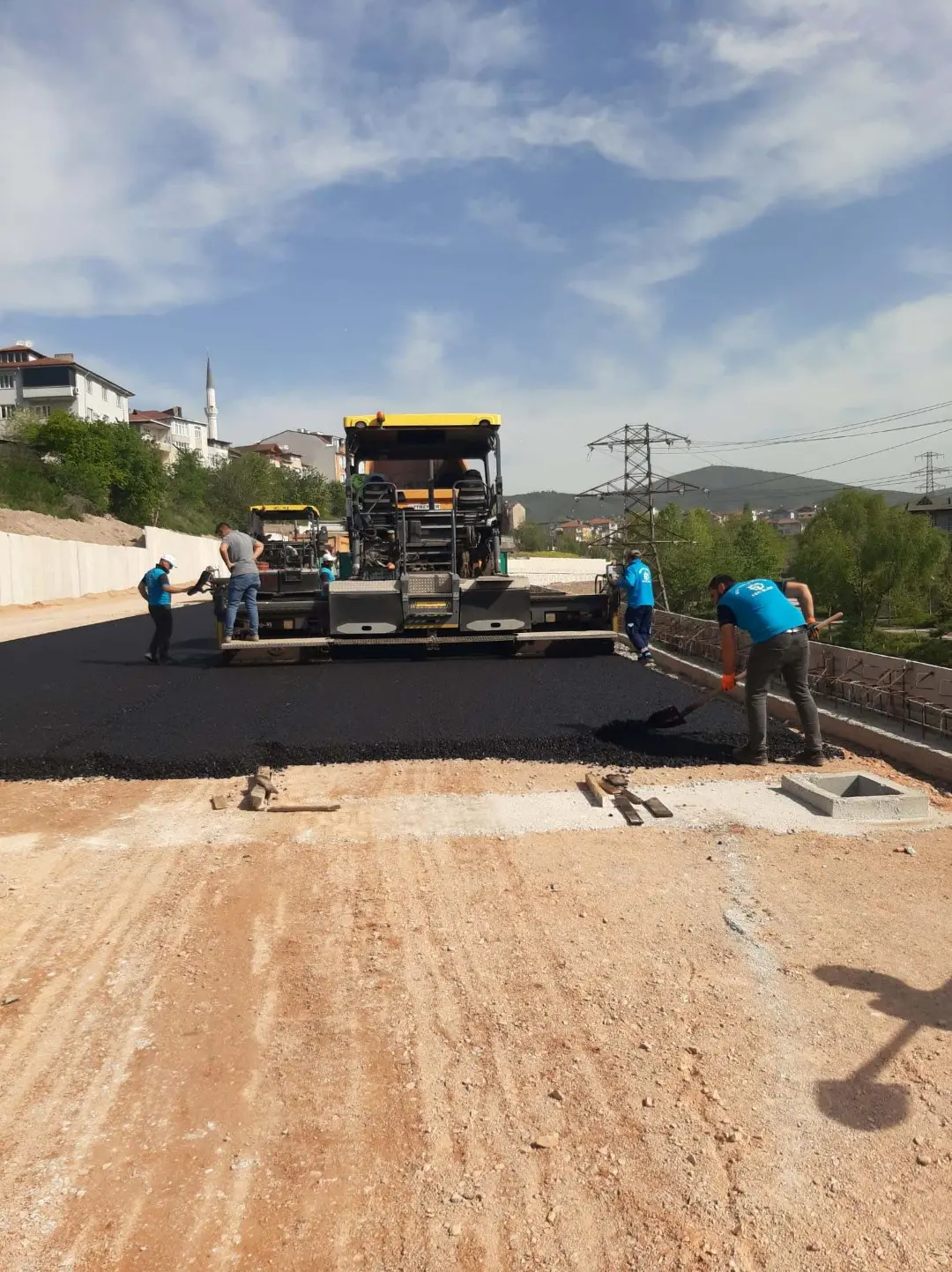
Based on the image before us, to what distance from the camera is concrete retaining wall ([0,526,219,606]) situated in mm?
23859

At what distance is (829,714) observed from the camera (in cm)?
673

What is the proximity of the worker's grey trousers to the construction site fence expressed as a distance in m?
0.92

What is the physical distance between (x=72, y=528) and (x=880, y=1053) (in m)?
37.0

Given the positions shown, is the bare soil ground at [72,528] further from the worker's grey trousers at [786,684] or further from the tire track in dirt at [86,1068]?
the tire track in dirt at [86,1068]

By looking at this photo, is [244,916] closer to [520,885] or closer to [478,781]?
[520,885]

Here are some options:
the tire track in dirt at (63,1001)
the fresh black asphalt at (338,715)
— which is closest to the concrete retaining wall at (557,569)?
the fresh black asphalt at (338,715)

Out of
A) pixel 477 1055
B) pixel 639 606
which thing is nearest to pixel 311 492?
pixel 639 606

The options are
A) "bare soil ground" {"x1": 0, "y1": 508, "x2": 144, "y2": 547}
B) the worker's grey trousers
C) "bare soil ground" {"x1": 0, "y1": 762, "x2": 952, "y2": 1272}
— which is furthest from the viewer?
"bare soil ground" {"x1": 0, "y1": 508, "x2": 144, "y2": 547}

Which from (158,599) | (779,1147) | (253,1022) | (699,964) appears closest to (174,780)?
(253,1022)

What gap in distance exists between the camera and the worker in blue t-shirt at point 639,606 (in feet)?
33.2

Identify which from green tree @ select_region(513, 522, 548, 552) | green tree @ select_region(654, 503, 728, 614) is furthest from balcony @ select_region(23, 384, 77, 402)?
green tree @ select_region(654, 503, 728, 614)

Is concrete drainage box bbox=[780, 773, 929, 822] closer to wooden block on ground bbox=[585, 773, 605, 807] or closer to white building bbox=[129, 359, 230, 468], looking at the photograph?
wooden block on ground bbox=[585, 773, 605, 807]

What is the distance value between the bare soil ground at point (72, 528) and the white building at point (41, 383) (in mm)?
18934

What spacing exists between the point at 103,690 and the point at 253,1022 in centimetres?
624
